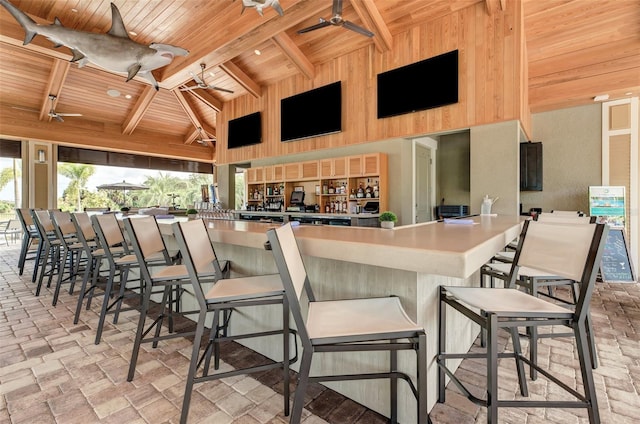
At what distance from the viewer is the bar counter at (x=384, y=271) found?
1.13 m

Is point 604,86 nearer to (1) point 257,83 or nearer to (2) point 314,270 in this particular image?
(2) point 314,270

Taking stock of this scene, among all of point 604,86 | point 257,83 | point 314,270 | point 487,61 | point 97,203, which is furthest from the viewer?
point 97,203

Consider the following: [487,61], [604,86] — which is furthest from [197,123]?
[604,86]

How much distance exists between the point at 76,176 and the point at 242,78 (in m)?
8.39

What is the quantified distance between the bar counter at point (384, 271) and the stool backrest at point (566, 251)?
0.45 feet

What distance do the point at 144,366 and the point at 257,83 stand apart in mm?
7113

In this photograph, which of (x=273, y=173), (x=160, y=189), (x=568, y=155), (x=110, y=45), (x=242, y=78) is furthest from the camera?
(x=160, y=189)

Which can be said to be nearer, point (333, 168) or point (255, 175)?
point (333, 168)

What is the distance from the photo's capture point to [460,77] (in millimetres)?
4727

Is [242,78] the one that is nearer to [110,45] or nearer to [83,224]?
[110,45]

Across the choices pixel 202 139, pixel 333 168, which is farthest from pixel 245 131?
pixel 202 139

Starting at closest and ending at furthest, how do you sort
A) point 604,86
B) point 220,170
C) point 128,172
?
point 604,86, point 220,170, point 128,172

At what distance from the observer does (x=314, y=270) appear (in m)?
1.87

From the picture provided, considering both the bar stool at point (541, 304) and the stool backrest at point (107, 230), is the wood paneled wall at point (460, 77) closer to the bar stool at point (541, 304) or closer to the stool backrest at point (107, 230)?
the bar stool at point (541, 304)
